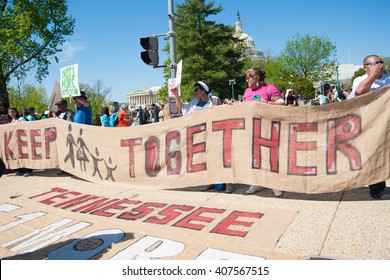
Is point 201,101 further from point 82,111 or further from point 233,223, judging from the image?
point 82,111

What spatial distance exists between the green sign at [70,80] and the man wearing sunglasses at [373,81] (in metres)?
5.11

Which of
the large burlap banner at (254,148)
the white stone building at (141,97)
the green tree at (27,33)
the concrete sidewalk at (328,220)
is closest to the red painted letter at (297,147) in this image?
the large burlap banner at (254,148)

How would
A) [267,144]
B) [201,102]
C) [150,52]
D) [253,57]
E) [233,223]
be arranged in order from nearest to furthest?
[233,223]
[267,144]
[201,102]
[150,52]
[253,57]

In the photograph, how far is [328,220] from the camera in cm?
333

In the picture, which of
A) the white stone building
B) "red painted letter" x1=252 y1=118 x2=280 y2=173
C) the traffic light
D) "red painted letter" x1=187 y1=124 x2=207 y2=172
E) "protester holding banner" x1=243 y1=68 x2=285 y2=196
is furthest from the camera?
the white stone building

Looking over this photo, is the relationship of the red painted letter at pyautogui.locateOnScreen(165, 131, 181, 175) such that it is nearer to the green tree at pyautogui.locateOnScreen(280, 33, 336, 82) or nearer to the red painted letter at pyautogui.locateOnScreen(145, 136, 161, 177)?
the red painted letter at pyautogui.locateOnScreen(145, 136, 161, 177)

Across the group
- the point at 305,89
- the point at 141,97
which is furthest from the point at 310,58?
the point at 141,97

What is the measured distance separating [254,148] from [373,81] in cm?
164

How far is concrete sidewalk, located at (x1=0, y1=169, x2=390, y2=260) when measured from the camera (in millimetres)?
2664

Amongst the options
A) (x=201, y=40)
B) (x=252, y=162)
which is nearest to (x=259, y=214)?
(x=252, y=162)

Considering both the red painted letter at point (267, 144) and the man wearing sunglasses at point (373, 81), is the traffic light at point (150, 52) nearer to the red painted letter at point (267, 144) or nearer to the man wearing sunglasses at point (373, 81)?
the red painted letter at point (267, 144)

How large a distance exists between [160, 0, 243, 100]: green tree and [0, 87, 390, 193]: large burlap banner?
126 ft

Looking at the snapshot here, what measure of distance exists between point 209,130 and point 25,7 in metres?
18.6

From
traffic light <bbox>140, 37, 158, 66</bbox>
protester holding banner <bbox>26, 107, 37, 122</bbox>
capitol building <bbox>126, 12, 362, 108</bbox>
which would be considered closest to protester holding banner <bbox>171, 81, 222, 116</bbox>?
traffic light <bbox>140, 37, 158, 66</bbox>
